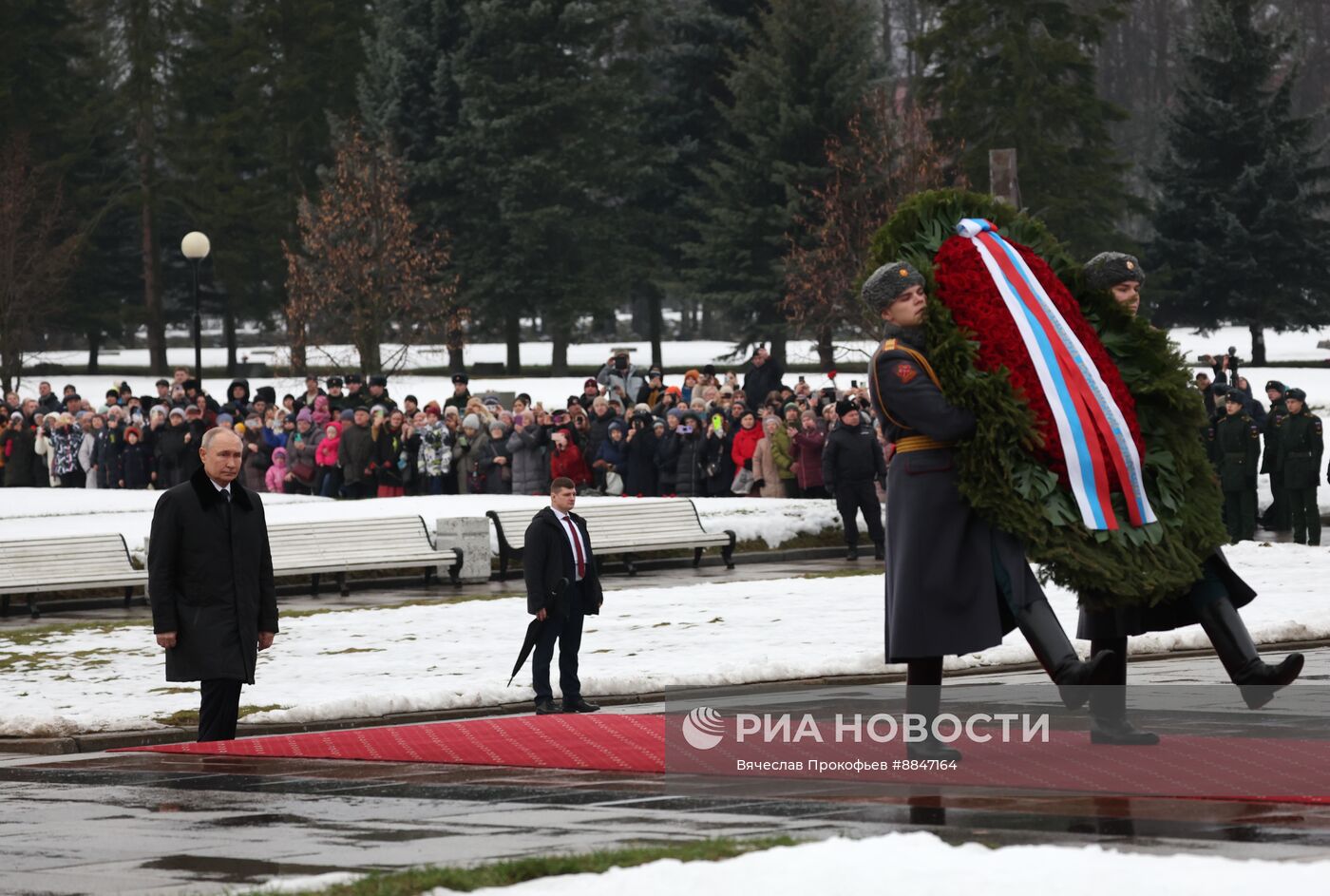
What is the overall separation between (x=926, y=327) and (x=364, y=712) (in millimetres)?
6603

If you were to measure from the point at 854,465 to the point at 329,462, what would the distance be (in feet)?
29.8

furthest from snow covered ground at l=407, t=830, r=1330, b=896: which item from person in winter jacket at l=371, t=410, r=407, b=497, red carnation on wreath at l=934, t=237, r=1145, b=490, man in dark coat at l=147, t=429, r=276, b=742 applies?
person in winter jacket at l=371, t=410, r=407, b=497

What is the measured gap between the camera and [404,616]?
19.4m

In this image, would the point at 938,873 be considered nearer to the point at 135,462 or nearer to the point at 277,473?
the point at 277,473

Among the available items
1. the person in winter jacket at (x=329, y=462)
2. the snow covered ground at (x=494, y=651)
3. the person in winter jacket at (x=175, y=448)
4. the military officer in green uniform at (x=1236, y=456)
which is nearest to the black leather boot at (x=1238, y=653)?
the snow covered ground at (x=494, y=651)

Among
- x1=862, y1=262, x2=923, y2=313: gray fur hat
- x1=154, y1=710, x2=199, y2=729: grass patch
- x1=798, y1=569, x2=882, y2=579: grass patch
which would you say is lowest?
x1=798, y1=569, x2=882, y2=579: grass patch

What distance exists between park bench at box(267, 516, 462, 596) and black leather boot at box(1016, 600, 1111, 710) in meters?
15.4

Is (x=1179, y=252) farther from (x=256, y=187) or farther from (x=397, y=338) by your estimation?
(x=256, y=187)

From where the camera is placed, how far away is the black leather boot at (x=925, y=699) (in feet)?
28.2

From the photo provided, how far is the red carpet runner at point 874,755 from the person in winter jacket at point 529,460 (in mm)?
17130

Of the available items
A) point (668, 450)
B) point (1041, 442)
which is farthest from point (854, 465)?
point (1041, 442)

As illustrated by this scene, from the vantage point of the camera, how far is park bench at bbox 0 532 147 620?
21.9 m

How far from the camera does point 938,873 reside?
5879 millimetres

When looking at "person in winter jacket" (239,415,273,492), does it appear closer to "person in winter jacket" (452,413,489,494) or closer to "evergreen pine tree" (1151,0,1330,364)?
"person in winter jacket" (452,413,489,494)
